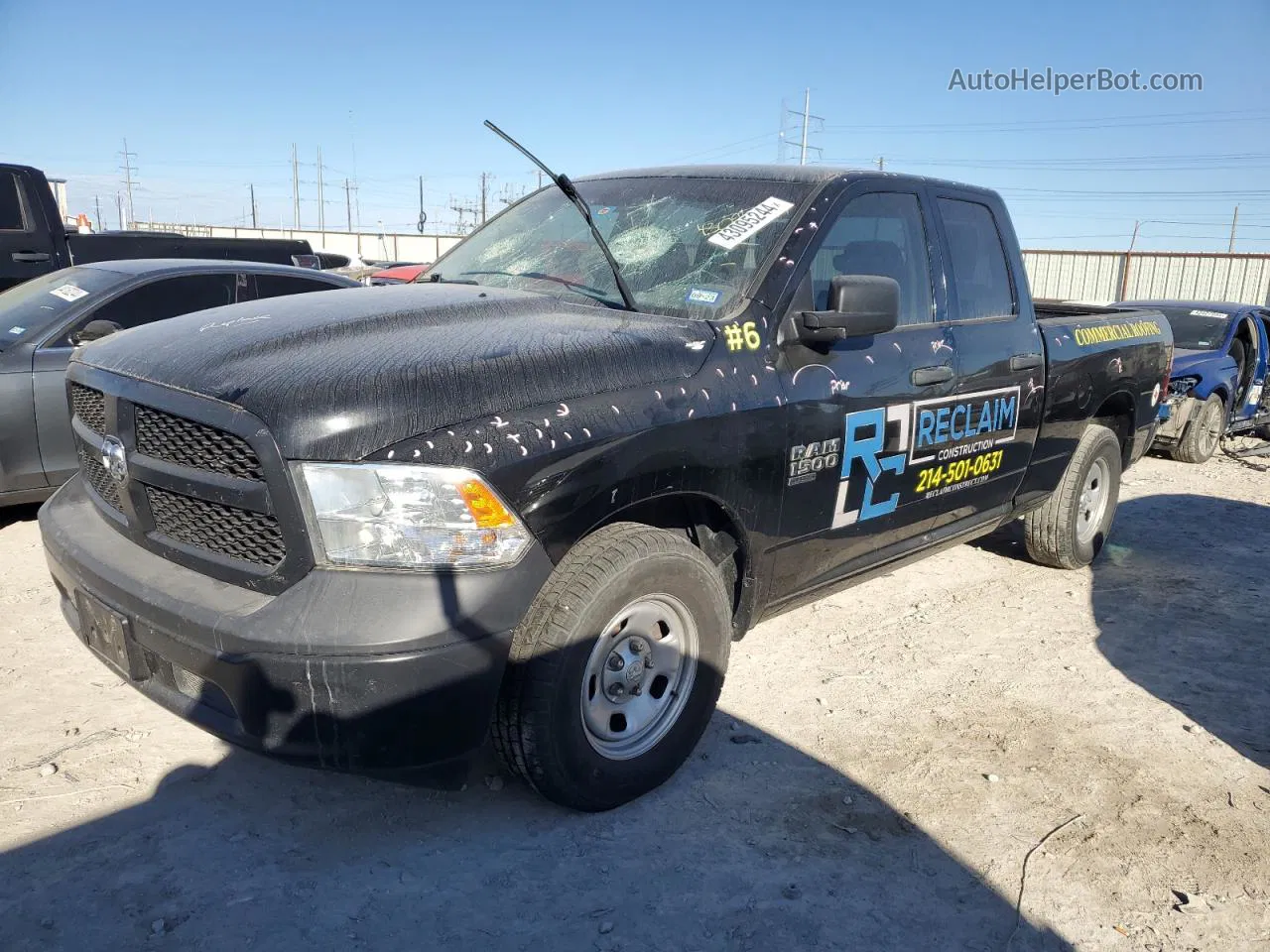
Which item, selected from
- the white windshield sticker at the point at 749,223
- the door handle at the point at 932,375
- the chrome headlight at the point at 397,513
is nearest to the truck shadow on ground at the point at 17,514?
the chrome headlight at the point at 397,513

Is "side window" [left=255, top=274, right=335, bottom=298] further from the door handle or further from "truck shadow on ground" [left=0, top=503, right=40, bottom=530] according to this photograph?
the door handle

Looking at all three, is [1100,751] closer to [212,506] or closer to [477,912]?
[477,912]

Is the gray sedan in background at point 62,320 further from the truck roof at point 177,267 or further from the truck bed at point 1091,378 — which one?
the truck bed at point 1091,378

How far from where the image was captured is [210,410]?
2.40 m

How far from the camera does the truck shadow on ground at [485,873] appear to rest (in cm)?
243

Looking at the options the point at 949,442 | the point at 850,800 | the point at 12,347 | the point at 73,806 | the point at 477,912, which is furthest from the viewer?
the point at 12,347

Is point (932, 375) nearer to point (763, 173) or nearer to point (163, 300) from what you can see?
point (763, 173)

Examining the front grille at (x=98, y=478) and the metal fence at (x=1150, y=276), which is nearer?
the front grille at (x=98, y=478)

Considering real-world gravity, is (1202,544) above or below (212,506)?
below

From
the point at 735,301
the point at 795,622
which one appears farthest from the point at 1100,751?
the point at 735,301

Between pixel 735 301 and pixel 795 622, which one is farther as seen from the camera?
pixel 795 622

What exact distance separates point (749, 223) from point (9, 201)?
6.79 meters

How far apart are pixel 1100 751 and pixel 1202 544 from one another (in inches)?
145

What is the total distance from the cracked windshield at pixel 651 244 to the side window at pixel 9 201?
5.37 meters
